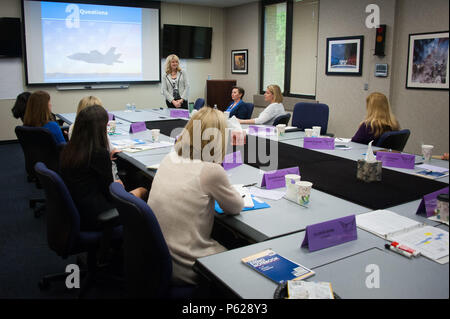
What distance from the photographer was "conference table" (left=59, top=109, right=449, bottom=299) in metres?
1.22

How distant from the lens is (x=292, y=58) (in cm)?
735

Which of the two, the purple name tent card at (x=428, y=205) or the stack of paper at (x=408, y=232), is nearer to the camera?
the stack of paper at (x=408, y=232)

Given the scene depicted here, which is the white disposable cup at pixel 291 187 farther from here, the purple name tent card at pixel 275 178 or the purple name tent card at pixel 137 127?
the purple name tent card at pixel 137 127

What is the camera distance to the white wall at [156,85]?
7.24 m

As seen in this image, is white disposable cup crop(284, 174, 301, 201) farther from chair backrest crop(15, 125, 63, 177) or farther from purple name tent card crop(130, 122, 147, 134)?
purple name tent card crop(130, 122, 147, 134)

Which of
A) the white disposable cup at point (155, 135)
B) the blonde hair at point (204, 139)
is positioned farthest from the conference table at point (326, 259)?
the white disposable cup at point (155, 135)

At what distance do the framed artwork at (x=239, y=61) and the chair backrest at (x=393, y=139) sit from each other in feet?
18.2

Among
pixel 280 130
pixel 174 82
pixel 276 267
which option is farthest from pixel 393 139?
pixel 174 82

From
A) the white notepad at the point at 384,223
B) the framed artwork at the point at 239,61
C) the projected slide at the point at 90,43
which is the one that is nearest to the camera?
the white notepad at the point at 384,223

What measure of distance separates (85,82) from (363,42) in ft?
16.8

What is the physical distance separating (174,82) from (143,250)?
16.6ft

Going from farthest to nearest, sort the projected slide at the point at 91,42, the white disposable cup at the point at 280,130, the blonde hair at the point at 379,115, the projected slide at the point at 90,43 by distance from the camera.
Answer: the projected slide at the point at 91,42
the projected slide at the point at 90,43
the white disposable cup at the point at 280,130
the blonde hair at the point at 379,115

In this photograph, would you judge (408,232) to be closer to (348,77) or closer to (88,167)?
(88,167)

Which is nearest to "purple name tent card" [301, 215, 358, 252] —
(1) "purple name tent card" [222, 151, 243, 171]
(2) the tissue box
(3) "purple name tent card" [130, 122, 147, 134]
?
(2) the tissue box
